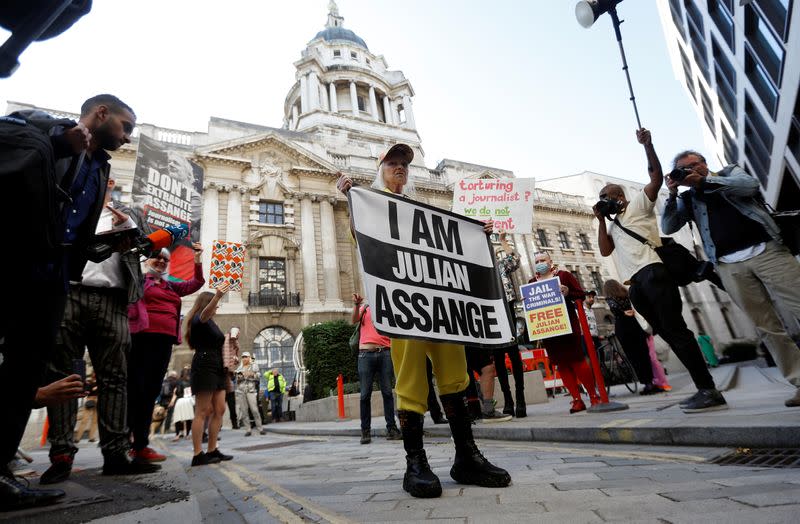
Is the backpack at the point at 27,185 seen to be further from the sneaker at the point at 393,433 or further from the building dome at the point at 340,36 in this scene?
the building dome at the point at 340,36

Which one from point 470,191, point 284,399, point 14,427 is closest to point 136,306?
point 14,427

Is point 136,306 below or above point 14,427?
above

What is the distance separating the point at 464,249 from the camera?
278 centimetres

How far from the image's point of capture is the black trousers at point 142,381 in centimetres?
380

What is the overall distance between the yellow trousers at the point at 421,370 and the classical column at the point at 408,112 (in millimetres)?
35812

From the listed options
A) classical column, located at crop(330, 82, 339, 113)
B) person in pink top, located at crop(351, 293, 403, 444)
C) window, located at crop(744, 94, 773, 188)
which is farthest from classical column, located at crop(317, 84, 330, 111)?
person in pink top, located at crop(351, 293, 403, 444)

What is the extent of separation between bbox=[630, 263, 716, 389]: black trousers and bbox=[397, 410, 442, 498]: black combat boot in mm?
2625

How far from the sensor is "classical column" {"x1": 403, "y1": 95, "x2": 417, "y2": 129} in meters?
36.2

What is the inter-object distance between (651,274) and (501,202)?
3.09 m

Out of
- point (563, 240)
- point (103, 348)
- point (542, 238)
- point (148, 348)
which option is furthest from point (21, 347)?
point (563, 240)

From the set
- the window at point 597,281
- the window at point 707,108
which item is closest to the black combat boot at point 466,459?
the window at point 707,108

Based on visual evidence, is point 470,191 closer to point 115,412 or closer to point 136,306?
point 136,306

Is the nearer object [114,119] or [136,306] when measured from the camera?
[114,119]

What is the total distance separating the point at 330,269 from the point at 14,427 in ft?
63.6
